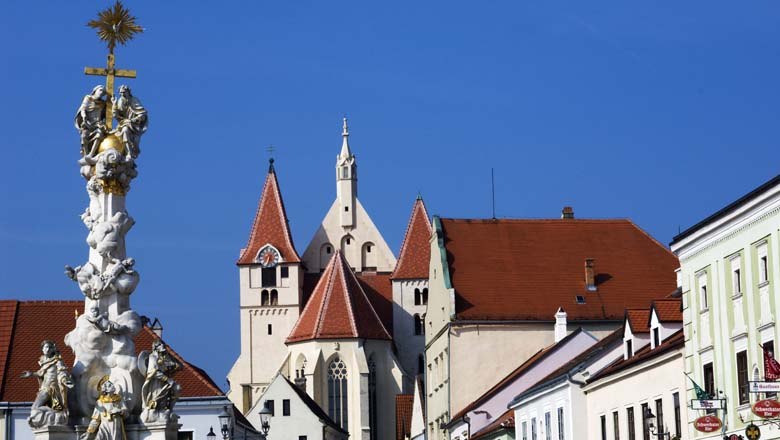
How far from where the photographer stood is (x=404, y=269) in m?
128

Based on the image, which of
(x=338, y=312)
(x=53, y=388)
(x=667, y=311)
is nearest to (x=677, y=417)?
(x=667, y=311)

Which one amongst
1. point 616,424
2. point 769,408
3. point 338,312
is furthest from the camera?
point 338,312

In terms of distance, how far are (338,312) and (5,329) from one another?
2636 inches

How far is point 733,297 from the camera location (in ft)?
117

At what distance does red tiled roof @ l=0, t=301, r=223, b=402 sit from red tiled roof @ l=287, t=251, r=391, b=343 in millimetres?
60784

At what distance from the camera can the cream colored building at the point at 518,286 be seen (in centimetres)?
7206

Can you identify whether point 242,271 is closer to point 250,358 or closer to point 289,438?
point 250,358

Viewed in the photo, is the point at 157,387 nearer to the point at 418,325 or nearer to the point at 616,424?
the point at 616,424

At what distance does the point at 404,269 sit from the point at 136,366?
108m

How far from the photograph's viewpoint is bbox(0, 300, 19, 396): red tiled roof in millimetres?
54938

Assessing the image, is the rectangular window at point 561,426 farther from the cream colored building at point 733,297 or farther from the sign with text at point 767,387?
the sign with text at point 767,387

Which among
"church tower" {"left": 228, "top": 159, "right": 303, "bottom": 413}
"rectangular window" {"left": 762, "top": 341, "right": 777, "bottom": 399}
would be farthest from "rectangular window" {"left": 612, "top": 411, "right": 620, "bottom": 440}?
"church tower" {"left": 228, "top": 159, "right": 303, "bottom": 413}

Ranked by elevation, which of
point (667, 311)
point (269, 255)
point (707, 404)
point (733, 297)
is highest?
point (269, 255)

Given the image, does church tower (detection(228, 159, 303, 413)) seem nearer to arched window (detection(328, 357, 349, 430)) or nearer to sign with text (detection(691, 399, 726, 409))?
arched window (detection(328, 357, 349, 430))
